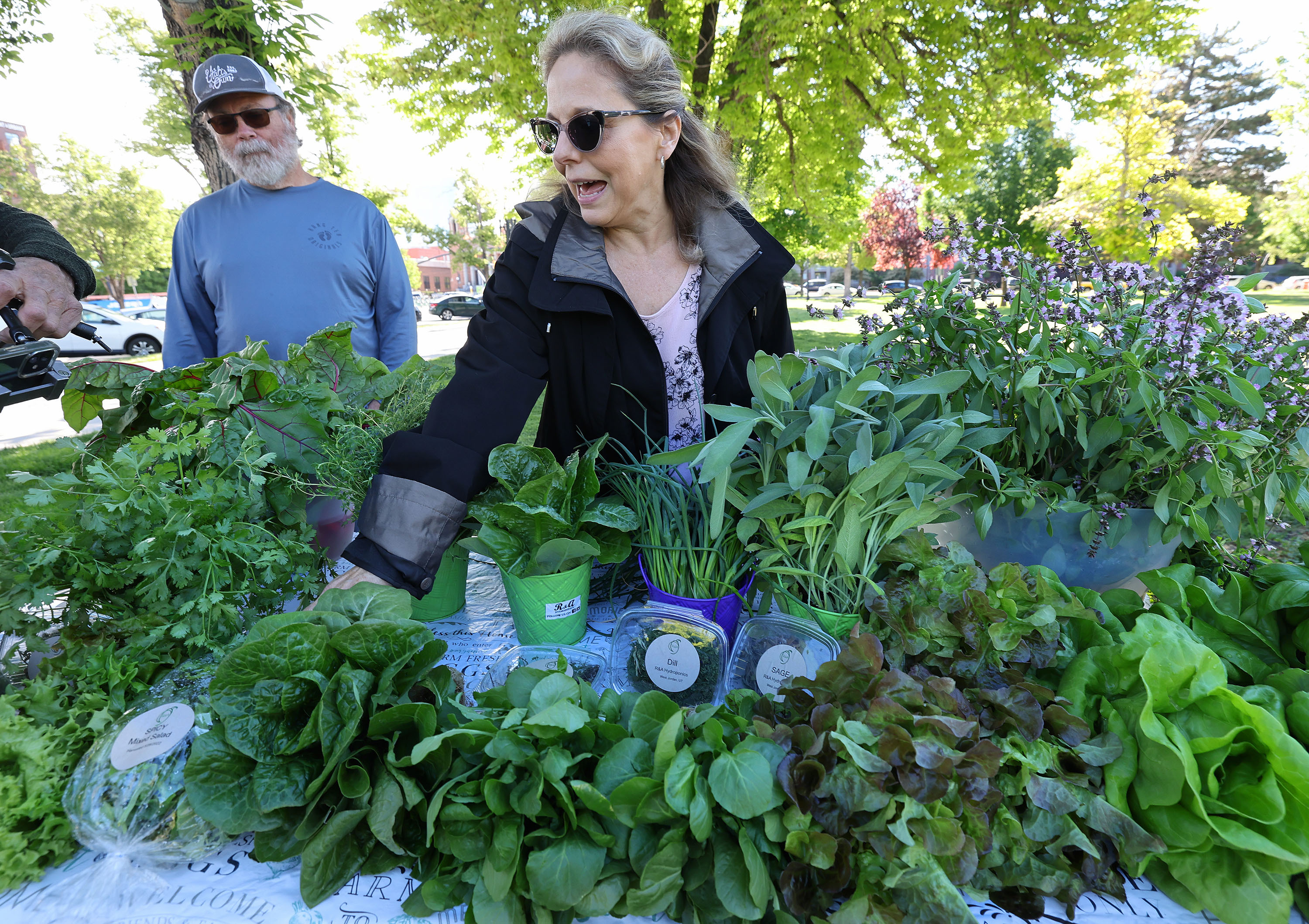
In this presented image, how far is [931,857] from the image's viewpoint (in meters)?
0.68

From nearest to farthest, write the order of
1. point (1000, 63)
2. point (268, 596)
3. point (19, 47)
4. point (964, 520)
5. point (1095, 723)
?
point (1095, 723) < point (268, 596) < point (964, 520) < point (19, 47) < point (1000, 63)

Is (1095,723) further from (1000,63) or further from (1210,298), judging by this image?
(1000,63)

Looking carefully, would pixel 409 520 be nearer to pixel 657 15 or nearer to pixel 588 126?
pixel 588 126

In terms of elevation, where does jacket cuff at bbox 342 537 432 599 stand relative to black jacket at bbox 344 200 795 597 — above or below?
below

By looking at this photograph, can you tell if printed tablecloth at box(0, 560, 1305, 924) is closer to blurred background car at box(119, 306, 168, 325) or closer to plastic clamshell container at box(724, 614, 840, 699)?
plastic clamshell container at box(724, 614, 840, 699)

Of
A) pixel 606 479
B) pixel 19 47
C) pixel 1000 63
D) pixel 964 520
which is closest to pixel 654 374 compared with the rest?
pixel 606 479

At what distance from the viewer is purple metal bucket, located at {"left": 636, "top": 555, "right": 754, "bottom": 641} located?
1143 mm

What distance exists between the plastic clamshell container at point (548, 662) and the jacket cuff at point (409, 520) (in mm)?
270

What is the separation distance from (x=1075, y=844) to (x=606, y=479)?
96cm

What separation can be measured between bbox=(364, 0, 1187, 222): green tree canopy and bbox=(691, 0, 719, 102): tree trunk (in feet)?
0.05

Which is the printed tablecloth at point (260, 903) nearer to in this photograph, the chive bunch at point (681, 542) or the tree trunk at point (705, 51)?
the chive bunch at point (681, 542)

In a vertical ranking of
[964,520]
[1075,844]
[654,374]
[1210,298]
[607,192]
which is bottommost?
[1075,844]

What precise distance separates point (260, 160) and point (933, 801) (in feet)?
9.59

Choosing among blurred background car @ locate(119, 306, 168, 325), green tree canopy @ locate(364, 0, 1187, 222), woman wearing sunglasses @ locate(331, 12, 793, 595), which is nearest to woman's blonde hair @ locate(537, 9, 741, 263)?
woman wearing sunglasses @ locate(331, 12, 793, 595)
